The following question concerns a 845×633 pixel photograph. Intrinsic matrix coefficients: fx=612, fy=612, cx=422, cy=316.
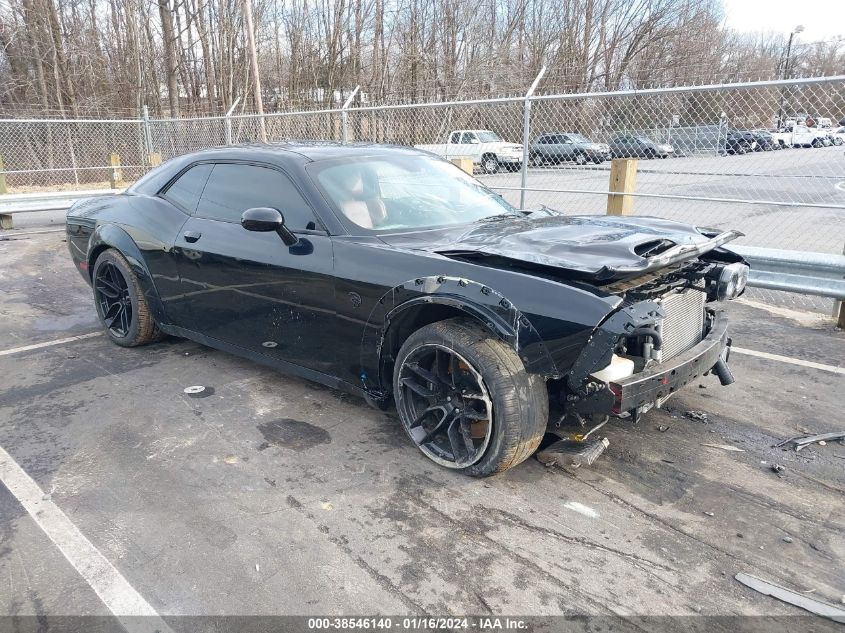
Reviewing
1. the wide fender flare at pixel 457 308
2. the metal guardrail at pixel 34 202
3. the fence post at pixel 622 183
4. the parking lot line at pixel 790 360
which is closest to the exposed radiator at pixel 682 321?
the wide fender flare at pixel 457 308

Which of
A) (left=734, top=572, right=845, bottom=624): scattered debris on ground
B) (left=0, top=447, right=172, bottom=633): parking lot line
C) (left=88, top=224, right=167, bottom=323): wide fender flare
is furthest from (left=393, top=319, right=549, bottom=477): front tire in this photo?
(left=88, top=224, right=167, bottom=323): wide fender flare

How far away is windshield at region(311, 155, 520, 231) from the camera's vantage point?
11.7ft

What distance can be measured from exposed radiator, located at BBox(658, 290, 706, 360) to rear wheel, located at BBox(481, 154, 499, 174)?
7.54 meters

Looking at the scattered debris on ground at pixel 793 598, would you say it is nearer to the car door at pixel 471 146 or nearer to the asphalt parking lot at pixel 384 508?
the asphalt parking lot at pixel 384 508

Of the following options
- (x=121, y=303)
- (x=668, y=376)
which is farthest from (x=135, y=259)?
(x=668, y=376)

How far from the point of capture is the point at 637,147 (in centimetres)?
880

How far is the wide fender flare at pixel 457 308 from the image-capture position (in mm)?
2695

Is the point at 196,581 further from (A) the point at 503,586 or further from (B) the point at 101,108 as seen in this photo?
(B) the point at 101,108

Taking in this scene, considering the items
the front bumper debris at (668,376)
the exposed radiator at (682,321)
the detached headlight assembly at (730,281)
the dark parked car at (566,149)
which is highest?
the dark parked car at (566,149)

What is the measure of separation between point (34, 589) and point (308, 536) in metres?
1.03

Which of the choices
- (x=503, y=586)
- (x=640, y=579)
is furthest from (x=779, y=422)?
(x=503, y=586)

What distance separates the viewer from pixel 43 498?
2898 mm

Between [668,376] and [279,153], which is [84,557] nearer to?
[279,153]

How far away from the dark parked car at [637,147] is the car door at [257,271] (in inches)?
248
